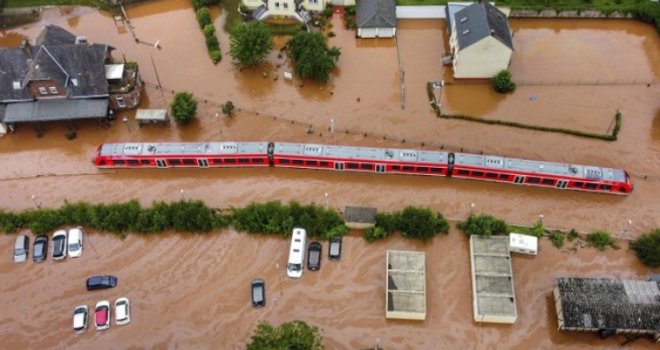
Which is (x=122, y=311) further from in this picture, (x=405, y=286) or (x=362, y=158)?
(x=362, y=158)

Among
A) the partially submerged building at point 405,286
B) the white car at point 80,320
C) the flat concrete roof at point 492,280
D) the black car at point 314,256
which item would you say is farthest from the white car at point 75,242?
the flat concrete roof at point 492,280

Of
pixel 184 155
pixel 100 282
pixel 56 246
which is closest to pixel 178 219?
pixel 184 155

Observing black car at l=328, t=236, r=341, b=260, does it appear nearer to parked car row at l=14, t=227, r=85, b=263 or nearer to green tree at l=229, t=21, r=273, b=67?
parked car row at l=14, t=227, r=85, b=263


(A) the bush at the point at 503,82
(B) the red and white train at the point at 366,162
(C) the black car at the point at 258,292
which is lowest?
(C) the black car at the point at 258,292

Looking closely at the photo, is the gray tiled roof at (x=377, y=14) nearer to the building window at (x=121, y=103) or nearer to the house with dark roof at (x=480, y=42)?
the house with dark roof at (x=480, y=42)

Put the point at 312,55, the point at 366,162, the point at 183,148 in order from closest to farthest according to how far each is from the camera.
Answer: the point at 366,162 → the point at 183,148 → the point at 312,55

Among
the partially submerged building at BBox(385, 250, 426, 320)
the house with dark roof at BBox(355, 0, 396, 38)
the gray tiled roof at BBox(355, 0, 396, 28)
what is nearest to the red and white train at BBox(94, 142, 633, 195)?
the partially submerged building at BBox(385, 250, 426, 320)
